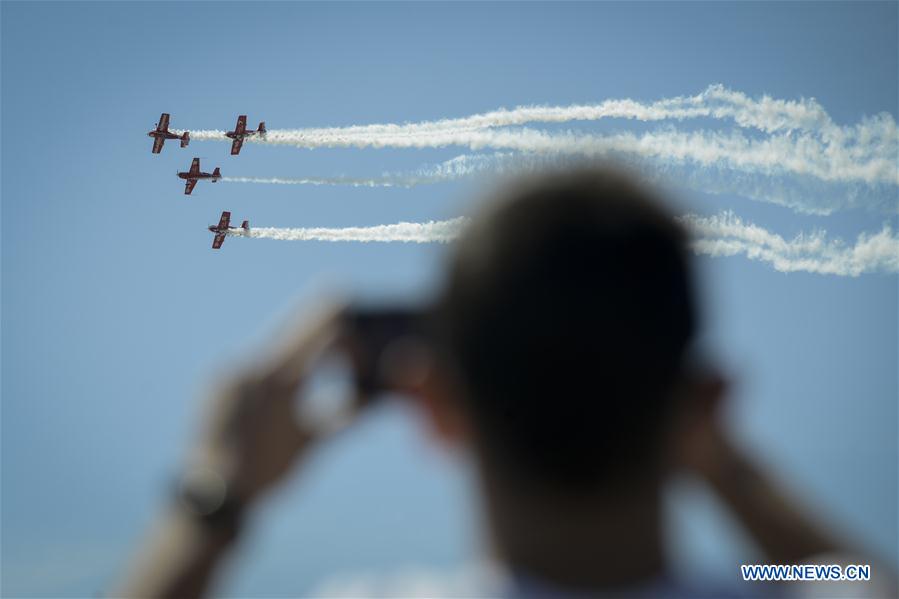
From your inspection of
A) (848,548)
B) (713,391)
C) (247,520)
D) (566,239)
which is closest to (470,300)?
(566,239)

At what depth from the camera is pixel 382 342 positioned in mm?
2707

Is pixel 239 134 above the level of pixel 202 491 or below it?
above

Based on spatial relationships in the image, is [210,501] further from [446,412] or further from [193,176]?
[193,176]

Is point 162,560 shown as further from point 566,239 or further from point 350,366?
point 566,239

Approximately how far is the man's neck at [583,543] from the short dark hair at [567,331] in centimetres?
9

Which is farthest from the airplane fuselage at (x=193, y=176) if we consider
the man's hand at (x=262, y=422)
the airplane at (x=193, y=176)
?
the man's hand at (x=262, y=422)

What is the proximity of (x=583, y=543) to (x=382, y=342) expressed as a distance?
2.78 feet

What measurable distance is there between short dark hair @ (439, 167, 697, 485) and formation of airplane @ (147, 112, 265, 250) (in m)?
79.0

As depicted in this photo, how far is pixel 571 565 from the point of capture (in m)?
2.63

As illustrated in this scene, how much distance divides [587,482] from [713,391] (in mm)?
508

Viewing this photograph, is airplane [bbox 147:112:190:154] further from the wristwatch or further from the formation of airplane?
the wristwatch

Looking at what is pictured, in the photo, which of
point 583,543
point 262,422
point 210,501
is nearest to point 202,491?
point 210,501

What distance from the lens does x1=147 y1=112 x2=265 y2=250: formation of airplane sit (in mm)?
79125

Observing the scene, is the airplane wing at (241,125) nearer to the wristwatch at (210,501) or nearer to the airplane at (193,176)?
the airplane at (193,176)
